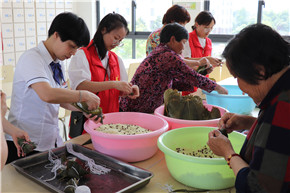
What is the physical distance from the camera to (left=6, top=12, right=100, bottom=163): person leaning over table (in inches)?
58.0

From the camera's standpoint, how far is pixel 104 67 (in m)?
2.06

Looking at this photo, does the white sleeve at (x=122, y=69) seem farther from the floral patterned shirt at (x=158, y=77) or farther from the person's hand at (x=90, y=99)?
the person's hand at (x=90, y=99)

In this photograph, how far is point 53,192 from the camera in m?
1.09

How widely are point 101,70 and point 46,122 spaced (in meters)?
0.56

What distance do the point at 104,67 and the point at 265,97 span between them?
1.36m

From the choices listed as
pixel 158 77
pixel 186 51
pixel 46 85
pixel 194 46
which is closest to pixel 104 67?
pixel 158 77

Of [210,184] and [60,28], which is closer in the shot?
[210,184]

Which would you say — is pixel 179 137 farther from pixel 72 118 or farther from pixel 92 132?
pixel 72 118

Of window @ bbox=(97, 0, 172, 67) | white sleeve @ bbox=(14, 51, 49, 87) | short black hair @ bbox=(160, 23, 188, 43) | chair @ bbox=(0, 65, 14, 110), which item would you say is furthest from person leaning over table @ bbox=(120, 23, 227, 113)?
window @ bbox=(97, 0, 172, 67)

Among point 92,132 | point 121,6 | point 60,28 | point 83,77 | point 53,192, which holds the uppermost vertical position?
point 121,6

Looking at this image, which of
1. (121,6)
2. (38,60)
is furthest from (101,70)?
(121,6)

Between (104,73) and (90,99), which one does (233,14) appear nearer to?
(104,73)

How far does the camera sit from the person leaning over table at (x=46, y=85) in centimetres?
147

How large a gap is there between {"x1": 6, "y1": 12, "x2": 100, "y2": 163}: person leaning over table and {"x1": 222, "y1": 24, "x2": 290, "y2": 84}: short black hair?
0.86 metres
